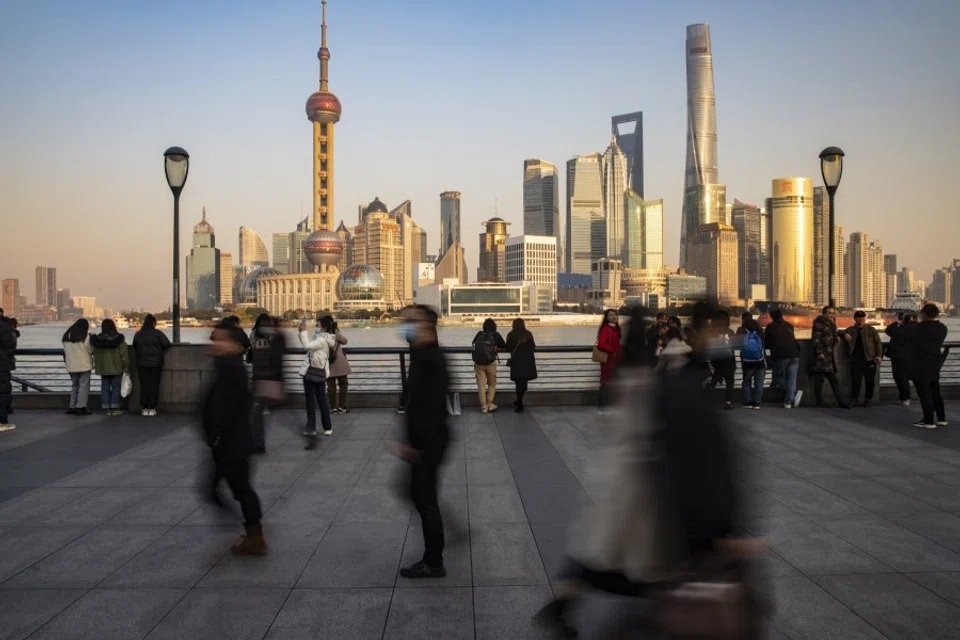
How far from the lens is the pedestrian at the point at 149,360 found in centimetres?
1187

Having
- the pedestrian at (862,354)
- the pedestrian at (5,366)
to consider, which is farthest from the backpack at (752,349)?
the pedestrian at (5,366)

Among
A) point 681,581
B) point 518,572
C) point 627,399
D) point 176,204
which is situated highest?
point 176,204

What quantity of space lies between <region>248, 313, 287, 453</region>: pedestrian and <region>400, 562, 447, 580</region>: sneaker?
2.94 m

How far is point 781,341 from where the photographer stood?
12297mm

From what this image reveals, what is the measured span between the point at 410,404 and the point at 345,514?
205 cm

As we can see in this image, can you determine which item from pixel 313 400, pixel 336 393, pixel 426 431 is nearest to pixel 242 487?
pixel 426 431

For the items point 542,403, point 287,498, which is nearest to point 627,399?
point 287,498

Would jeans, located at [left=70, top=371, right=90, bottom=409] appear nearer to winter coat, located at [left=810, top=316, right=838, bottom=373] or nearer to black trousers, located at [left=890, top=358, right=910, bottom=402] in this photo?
winter coat, located at [left=810, top=316, right=838, bottom=373]

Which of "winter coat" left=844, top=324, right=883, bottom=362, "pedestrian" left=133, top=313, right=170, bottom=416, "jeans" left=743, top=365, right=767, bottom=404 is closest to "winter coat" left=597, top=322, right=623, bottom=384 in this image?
"jeans" left=743, top=365, right=767, bottom=404

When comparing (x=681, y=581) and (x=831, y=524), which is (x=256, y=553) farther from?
(x=831, y=524)

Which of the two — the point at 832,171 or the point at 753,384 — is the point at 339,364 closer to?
the point at 753,384

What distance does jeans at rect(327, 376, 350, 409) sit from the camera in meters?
12.2

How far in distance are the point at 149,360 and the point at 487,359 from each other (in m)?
5.60

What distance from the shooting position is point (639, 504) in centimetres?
302
